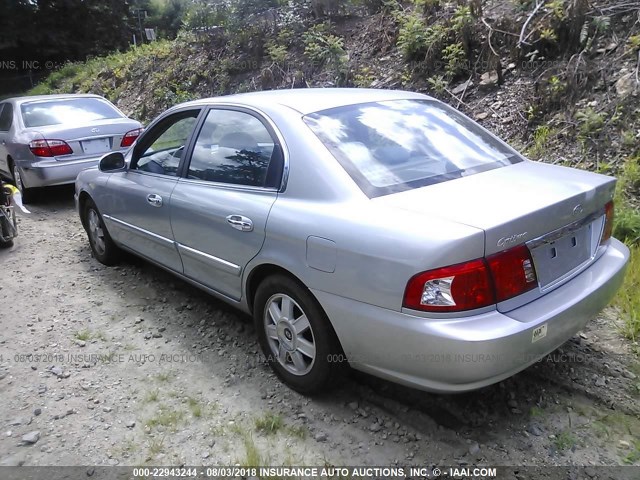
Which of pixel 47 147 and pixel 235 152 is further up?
pixel 235 152

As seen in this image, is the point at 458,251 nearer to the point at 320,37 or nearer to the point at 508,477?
the point at 508,477

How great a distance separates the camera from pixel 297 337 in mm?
3012

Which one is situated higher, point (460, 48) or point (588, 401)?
point (460, 48)

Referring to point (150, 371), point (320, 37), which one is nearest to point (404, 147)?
point (150, 371)

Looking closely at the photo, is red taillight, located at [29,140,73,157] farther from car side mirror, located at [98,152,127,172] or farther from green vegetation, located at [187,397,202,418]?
green vegetation, located at [187,397,202,418]

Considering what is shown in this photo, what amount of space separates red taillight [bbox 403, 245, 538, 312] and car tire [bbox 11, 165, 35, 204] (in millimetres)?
6720

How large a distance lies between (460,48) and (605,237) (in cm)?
485

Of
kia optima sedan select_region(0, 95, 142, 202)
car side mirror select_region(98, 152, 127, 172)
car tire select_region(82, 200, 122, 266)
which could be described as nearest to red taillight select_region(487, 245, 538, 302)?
car side mirror select_region(98, 152, 127, 172)

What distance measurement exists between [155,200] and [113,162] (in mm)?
867

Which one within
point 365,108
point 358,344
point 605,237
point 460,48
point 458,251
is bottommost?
point 358,344

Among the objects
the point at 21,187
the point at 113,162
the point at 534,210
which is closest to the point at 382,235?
the point at 534,210

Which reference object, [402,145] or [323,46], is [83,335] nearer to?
[402,145]

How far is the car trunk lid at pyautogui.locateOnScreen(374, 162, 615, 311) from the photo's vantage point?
7.89ft

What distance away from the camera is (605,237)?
3.10m
